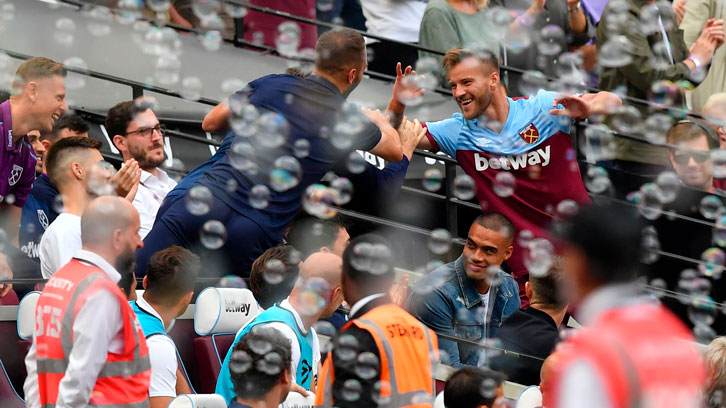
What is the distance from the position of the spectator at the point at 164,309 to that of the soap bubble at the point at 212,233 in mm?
527

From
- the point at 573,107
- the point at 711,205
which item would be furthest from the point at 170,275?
the point at 711,205

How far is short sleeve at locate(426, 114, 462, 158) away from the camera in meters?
7.04

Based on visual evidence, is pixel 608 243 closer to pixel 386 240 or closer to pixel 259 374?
pixel 259 374

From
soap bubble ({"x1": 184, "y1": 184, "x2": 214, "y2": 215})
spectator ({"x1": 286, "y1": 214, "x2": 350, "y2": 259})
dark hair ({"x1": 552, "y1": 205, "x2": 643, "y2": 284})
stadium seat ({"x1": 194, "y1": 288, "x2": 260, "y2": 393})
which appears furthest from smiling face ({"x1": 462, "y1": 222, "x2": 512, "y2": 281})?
dark hair ({"x1": 552, "y1": 205, "x2": 643, "y2": 284})

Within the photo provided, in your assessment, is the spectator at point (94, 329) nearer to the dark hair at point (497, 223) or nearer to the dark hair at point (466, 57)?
the dark hair at point (497, 223)

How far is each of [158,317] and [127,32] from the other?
5033mm

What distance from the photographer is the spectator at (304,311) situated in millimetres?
5457

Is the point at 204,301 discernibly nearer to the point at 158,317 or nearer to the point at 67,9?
the point at 158,317

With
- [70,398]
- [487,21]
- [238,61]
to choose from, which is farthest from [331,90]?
[238,61]

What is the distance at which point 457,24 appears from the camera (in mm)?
8930

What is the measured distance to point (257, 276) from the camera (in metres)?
5.82

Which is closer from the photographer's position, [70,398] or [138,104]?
[70,398]

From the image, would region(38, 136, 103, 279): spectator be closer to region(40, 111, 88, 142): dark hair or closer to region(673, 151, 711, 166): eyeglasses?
region(40, 111, 88, 142): dark hair

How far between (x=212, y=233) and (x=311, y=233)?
0.79m
